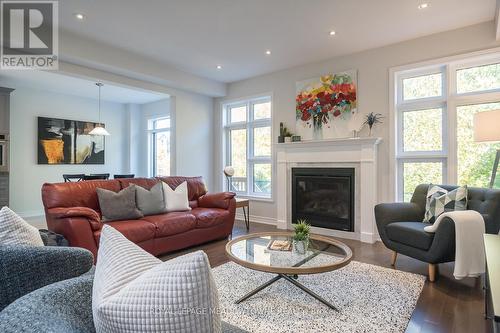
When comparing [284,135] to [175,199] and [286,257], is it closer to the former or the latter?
[175,199]

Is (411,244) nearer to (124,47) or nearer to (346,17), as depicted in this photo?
(346,17)

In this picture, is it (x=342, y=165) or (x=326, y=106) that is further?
(x=326, y=106)

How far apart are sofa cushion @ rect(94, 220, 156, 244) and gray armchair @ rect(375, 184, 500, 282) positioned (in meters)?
2.55

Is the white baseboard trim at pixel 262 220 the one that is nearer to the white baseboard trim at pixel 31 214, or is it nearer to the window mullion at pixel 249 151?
the window mullion at pixel 249 151

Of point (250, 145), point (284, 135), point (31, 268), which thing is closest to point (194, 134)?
point (250, 145)

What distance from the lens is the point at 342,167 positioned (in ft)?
14.6

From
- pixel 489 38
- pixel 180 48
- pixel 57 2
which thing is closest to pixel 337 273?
pixel 489 38

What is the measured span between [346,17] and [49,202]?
391 centimetres

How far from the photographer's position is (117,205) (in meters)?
3.35

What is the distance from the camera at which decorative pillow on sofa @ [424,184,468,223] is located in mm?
2852

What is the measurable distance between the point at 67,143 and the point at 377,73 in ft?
21.6

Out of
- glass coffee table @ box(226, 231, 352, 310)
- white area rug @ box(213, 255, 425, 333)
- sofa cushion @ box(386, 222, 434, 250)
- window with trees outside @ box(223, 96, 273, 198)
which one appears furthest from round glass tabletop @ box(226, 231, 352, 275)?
window with trees outside @ box(223, 96, 273, 198)

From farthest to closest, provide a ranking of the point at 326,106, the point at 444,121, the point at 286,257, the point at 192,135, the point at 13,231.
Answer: the point at 192,135
the point at 326,106
the point at 444,121
the point at 286,257
the point at 13,231

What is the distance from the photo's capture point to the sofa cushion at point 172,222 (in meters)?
3.33
